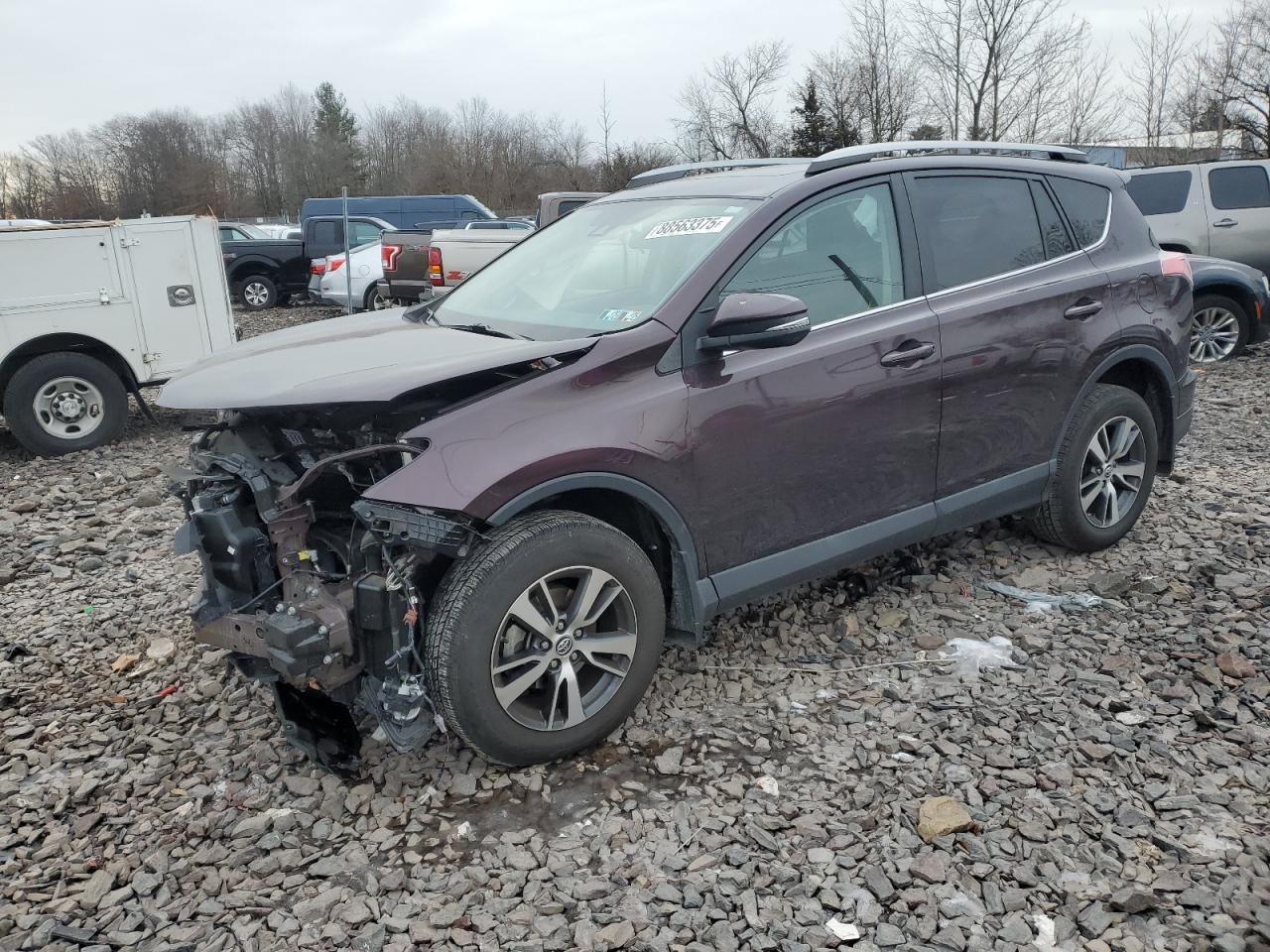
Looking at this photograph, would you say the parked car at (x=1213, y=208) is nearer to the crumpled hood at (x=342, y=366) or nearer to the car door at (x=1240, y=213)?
the car door at (x=1240, y=213)

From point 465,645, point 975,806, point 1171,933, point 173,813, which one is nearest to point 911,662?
point 975,806

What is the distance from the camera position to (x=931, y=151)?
4102mm

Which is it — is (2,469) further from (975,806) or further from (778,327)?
(975,806)

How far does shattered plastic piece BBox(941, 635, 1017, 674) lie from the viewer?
3775 millimetres

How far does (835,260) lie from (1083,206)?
1.66 m

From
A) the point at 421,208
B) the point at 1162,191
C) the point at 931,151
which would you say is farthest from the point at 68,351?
the point at 421,208

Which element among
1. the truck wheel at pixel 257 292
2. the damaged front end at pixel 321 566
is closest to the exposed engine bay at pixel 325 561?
the damaged front end at pixel 321 566

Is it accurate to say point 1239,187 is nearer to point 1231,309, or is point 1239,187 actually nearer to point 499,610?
point 1231,309

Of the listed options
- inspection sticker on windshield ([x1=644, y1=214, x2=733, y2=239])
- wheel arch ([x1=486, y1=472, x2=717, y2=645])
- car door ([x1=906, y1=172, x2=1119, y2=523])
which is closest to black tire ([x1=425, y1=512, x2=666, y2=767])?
wheel arch ([x1=486, y1=472, x2=717, y2=645])

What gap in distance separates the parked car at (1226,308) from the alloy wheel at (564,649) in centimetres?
831

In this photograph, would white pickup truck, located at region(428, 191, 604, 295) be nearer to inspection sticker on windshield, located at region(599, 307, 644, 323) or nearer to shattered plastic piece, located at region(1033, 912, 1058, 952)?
inspection sticker on windshield, located at region(599, 307, 644, 323)

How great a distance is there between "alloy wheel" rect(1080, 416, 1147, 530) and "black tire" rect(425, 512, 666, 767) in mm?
2563

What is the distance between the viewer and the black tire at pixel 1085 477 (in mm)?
4387

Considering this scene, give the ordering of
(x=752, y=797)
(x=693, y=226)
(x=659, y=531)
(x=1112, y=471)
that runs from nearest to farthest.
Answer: (x=752, y=797), (x=659, y=531), (x=693, y=226), (x=1112, y=471)
